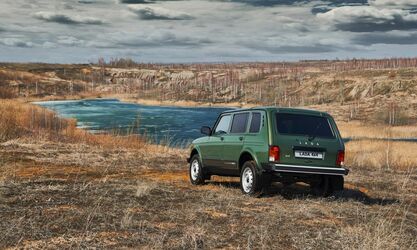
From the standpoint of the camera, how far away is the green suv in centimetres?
1095

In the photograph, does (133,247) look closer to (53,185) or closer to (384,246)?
(384,246)

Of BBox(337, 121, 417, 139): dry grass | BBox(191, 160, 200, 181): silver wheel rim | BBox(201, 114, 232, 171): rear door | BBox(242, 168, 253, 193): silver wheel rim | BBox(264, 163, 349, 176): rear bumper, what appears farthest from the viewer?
BBox(337, 121, 417, 139): dry grass

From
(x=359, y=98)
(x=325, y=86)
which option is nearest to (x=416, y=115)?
(x=359, y=98)

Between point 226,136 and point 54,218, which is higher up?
point 226,136

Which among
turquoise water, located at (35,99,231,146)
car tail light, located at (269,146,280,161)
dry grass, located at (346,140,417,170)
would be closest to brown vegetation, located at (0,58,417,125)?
turquoise water, located at (35,99,231,146)

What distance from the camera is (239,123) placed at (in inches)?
490

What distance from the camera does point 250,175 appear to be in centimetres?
1142

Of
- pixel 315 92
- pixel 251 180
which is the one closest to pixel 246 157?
pixel 251 180

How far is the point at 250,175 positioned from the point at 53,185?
4547 mm

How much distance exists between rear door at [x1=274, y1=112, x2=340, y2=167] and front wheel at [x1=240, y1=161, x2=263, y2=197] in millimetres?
665

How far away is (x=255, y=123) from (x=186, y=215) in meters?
3.53

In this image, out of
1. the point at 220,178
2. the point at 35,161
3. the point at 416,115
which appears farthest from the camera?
the point at 416,115

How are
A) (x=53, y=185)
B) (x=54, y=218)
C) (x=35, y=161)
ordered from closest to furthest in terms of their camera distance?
(x=54, y=218) → (x=53, y=185) → (x=35, y=161)

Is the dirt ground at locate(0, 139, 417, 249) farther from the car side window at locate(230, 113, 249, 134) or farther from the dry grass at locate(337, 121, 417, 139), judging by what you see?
the dry grass at locate(337, 121, 417, 139)
